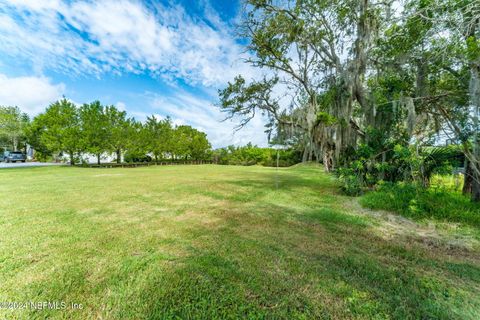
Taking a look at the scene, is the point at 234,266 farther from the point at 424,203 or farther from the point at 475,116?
the point at 475,116

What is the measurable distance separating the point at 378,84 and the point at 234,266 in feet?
23.1

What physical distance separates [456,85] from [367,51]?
252 centimetres

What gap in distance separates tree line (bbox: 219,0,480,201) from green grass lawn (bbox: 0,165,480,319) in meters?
2.30

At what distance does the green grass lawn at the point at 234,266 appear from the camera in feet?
5.03

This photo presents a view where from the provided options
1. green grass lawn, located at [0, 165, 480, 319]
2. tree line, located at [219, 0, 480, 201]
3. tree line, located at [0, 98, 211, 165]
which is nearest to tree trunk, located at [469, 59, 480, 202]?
tree line, located at [219, 0, 480, 201]

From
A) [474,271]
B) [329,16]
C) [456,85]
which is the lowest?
[474,271]

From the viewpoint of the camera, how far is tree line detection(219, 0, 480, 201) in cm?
424

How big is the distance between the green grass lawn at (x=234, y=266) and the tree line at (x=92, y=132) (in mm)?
17418

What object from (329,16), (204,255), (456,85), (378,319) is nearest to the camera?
(378,319)

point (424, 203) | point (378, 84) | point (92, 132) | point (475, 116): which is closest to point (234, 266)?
point (424, 203)

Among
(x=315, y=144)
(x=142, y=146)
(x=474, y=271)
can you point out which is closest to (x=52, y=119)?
(x=142, y=146)

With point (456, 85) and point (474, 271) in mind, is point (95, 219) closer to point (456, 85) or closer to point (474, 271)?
point (474, 271)

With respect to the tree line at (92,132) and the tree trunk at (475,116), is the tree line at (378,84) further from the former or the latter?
the tree line at (92,132)

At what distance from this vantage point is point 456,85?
5246 millimetres
